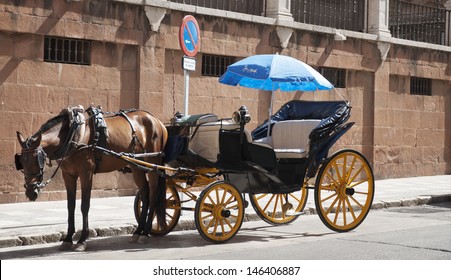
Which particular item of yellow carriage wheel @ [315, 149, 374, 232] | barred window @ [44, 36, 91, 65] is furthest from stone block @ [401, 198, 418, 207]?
barred window @ [44, 36, 91, 65]

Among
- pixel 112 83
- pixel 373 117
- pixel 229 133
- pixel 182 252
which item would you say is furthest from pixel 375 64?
pixel 182 252

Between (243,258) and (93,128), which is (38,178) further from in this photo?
(243,258)

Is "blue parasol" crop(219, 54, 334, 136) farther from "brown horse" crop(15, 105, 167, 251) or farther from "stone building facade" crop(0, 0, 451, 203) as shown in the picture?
"stone building facade" crop(0, 0, 451, 203)

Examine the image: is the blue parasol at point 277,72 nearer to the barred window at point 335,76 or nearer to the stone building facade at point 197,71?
the stone building facade at point 197,71

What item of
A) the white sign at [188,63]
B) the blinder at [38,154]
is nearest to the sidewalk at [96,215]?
the blinder at [38,154]

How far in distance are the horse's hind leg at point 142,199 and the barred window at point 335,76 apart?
10.1m

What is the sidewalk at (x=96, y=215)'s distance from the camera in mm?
10289

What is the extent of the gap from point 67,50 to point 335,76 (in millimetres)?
7777

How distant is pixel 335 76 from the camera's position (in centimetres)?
1994

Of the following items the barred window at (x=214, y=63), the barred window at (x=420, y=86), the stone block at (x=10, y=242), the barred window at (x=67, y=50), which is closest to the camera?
the stone block at (x=10, y=242)

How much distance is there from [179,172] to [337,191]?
7.97 ft

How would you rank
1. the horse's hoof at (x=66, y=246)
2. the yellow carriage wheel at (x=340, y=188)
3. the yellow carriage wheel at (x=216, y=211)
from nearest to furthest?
the horse's hoof at (x=66, y=246)
the yellow carriage wheel at (x=216, y=211)
the yellow carriage wheel at (x=340, y=188)

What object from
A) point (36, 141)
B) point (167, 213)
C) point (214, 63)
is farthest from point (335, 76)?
point (36, 141)

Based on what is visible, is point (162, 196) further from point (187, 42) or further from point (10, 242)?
point (187, 42)
